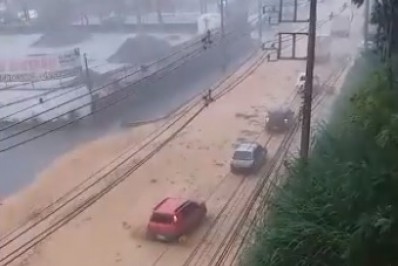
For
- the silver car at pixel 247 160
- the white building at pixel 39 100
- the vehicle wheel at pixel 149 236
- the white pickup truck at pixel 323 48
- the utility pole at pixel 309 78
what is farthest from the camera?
the white pickup truck at pixel 323 48

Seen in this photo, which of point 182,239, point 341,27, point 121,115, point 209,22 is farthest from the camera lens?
point 209,22

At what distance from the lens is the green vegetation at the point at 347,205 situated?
4074 millimetres

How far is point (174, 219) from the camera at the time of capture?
8.25 m

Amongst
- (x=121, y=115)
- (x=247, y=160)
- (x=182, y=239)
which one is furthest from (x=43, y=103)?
(x=182, y=239)

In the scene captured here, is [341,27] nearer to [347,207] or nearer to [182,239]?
[182,239]

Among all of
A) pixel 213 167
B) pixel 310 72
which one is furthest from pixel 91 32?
pixel 310 72

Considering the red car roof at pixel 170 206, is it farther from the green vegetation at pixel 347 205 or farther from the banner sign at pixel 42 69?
the banner sign at pixel 42 69

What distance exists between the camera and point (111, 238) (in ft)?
28.0

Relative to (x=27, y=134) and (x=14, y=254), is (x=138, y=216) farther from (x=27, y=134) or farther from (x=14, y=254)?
(x=27, y=134)

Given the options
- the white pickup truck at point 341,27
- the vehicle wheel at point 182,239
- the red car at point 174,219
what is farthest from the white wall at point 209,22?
the vehicle wheel at point 182,239

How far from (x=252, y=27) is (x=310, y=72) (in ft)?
70.6

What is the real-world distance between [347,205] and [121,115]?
12678 mm

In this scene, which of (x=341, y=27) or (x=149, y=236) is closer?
(x=149, y=236)

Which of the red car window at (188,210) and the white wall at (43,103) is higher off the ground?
the red car window at (188,210)
